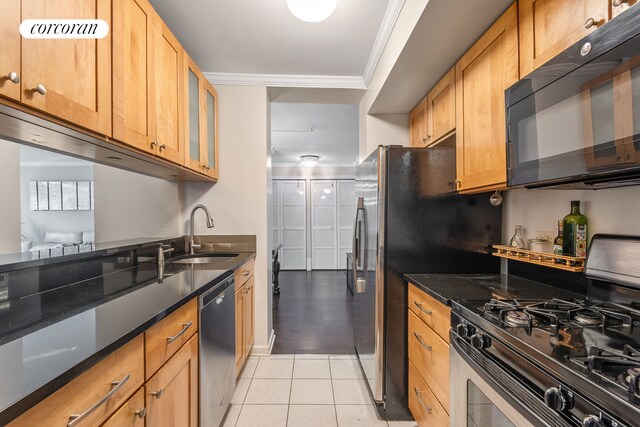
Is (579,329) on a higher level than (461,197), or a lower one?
lower

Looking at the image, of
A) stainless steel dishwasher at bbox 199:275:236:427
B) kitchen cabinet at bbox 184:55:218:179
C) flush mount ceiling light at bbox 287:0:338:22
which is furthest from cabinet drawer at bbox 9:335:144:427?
flush mount ceiling light at bbox 287:0:338:22

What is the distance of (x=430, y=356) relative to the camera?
4.84 feet

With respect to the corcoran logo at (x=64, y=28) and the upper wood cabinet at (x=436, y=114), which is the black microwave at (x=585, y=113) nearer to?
the upper wood cabinet at (x=436, y=114)

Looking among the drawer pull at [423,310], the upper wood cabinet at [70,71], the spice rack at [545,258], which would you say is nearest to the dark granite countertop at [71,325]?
the upper wood cabinet at [70,71]

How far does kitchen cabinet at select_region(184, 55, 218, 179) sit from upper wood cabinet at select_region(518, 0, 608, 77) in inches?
74.7

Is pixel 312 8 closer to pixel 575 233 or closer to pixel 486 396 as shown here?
pixel 575 233

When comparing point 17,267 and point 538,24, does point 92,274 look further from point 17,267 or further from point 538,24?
point 538,24

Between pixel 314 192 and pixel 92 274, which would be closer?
pixel 92 274

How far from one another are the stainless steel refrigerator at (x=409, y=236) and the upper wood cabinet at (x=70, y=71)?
1.41 metres

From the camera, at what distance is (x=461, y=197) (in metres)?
1.84

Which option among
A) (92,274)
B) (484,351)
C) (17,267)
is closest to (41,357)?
(17,267)

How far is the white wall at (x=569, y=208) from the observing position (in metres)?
1.15

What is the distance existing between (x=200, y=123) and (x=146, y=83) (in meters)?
0.77

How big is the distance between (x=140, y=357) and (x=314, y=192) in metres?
6.20
